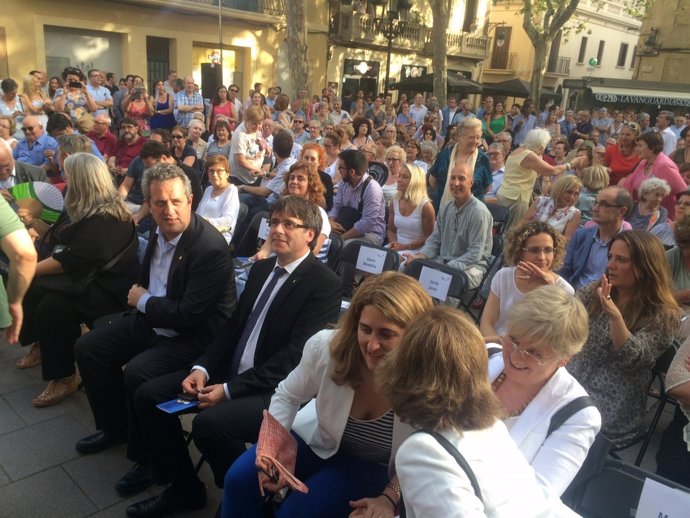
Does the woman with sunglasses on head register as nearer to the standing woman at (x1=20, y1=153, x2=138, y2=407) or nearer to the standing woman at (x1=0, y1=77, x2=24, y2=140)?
the standing woman at (x1=20, y1=153, x2=138, y2=407)

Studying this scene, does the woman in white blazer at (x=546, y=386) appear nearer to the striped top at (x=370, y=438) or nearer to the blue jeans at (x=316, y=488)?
the striped top at (x=370, y=438)

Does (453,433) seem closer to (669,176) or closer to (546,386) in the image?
(546,386)

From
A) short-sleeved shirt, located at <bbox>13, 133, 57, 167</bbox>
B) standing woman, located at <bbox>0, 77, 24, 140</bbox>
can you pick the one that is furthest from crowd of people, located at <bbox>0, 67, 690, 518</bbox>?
standing woman, located at <bbox>0, 77, 24, 140</bbox>

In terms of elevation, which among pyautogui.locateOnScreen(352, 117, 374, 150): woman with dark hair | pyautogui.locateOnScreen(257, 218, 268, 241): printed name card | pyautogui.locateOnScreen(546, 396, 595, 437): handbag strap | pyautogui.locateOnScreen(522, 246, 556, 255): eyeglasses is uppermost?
pyautogui.locateOnScreen(352, 117, 374, 150): woman with dark hair

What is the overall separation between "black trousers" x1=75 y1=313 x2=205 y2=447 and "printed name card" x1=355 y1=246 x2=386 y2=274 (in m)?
1.68

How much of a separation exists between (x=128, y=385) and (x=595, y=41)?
42758 mm

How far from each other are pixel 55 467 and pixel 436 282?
8.55 ft

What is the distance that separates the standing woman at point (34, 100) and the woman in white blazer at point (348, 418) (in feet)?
26.2

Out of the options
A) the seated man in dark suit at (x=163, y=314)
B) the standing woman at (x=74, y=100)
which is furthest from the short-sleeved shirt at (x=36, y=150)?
the seated man in dark suit at (x=163, y=314)

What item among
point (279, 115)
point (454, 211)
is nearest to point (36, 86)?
point (279, 115)

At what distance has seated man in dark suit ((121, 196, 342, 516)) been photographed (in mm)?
2463

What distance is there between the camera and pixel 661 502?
5.80ft

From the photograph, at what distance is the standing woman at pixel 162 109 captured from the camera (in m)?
10.8

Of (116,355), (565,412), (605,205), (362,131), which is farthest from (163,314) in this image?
(362,131)
